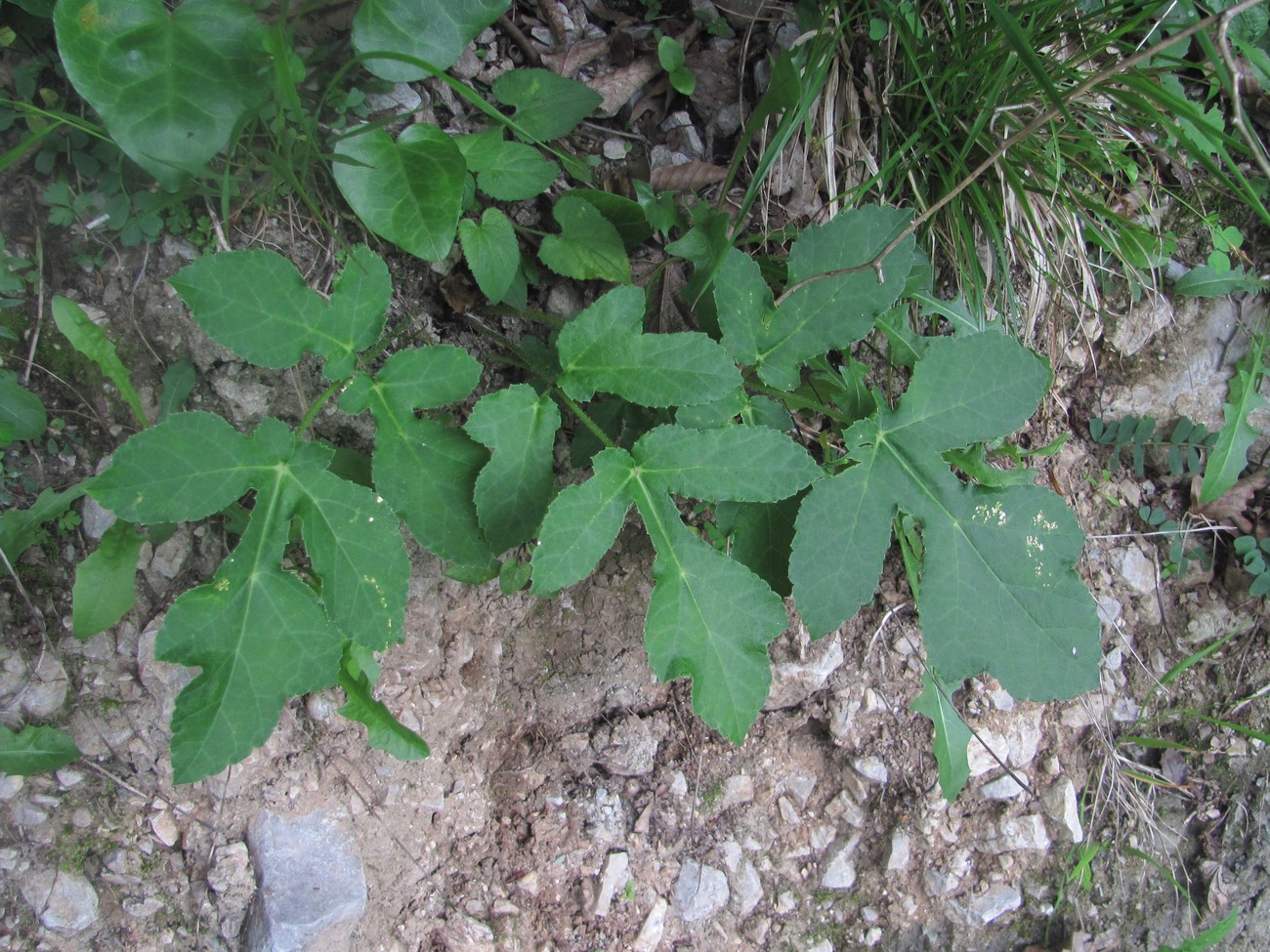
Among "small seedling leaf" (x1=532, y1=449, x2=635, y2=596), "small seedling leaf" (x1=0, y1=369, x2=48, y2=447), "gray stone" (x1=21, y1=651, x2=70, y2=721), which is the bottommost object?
"gray stone" (x1=21, y1=651, x2=70, y2=721)

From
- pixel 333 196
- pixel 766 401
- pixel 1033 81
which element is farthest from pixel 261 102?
pixel 1033 81

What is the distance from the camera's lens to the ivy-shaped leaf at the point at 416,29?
198cm

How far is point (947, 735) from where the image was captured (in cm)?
261

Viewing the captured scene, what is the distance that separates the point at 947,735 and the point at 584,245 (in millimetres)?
1772

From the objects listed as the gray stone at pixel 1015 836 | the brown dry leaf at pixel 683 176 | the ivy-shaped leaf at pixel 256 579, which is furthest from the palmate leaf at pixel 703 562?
the gray stone at pixel 1015 836

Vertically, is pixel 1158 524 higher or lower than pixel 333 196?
lower

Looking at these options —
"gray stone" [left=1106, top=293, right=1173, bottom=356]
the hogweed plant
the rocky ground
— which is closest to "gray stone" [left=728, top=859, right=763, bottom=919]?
the rocky ground

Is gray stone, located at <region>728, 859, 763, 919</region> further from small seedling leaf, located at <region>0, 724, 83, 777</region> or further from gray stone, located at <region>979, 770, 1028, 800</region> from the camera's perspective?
small seedling leaf, located at <region>0, 724, 83, 777</region>

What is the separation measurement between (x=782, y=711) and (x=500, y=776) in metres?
0.88

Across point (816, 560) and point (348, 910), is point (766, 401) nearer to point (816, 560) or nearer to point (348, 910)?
point (816, 560)

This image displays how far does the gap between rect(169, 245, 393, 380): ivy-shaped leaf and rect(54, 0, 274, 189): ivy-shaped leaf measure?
316 millimetres

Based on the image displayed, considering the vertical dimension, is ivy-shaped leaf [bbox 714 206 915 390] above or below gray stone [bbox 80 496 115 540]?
above

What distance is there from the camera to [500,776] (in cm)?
252

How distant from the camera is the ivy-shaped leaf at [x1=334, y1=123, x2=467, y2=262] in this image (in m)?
2.05
